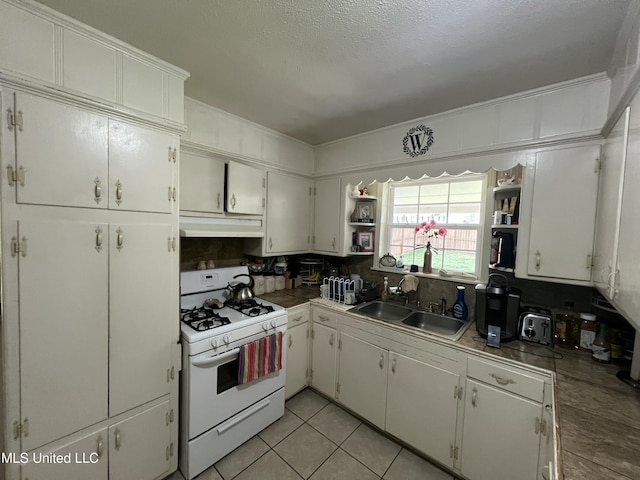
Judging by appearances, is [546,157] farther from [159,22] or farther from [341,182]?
[159,22]

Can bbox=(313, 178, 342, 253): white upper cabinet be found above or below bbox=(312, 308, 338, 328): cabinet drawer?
above

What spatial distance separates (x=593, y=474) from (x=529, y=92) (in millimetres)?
2025

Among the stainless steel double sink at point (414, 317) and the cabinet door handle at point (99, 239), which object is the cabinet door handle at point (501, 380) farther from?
the cabinet door handle at point (99, 239)

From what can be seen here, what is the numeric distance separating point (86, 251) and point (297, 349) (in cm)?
182

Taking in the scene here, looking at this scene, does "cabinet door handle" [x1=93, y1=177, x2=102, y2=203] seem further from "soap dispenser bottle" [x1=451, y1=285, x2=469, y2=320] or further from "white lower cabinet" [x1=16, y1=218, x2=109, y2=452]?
"soap dispenser bottle" [x1=451, y1=285, x2=469, y2=320]

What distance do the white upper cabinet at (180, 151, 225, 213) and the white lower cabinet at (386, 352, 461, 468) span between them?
1.94m

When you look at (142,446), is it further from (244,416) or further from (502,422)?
(502,422)

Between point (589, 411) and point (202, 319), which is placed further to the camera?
point (202, 319)

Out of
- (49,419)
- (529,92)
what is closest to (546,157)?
(529,92)

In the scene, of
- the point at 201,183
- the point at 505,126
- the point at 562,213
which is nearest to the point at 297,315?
the point at 201,183

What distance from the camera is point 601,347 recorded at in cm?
155

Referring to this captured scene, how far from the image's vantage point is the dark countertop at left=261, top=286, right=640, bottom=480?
859 mm

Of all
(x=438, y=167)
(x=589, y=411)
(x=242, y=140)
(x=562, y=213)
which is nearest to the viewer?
(x=589, y=411)

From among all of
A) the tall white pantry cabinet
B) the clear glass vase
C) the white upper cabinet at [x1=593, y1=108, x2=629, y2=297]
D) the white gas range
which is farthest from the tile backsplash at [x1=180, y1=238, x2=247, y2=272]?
the white upper cabinet at [x1=593, y1=108, x2=629, y2=297]
